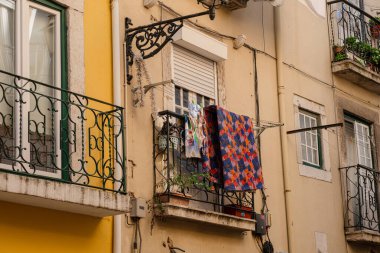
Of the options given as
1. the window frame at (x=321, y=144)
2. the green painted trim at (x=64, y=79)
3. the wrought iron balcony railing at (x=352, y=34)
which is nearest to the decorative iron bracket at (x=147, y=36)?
the green painted trim at (x=64, y=79)

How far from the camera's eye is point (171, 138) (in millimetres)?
11188

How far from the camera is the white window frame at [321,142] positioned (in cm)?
1379

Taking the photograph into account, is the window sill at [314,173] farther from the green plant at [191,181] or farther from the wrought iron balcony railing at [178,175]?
the green plant at [191,181]

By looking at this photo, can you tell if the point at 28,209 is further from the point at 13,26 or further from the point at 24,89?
the point at 13,26

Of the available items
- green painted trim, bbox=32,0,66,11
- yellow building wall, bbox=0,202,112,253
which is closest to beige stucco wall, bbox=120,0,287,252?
yellow building wall, bbox=0,202,112,253

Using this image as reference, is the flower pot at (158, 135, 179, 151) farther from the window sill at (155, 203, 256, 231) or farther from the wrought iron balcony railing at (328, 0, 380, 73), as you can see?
the wrought iron balcony railing at (328, 0, 380, 73)

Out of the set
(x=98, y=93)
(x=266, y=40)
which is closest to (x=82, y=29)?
(x=98, y=93)

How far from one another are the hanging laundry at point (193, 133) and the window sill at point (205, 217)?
73 cm

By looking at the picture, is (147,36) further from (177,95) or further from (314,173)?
(314,173)

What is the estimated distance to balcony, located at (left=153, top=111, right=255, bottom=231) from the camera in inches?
427

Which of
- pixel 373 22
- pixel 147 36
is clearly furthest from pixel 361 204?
pixel 147 36

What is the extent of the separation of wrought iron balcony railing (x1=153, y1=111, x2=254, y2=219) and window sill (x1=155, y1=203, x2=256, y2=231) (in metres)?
0.15

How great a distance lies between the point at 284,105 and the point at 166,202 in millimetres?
3472

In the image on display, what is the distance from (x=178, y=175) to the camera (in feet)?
36.7
